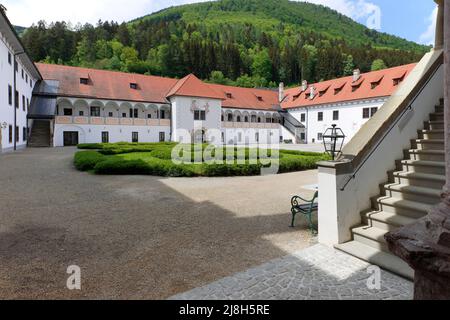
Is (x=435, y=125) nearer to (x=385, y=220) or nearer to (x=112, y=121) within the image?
(x=385, y=220)

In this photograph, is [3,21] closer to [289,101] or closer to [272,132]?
[272,132]

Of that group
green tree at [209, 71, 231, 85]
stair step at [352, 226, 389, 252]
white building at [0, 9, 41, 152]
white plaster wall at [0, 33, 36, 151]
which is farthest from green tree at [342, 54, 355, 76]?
stair step at [352, 226, 389, 252]

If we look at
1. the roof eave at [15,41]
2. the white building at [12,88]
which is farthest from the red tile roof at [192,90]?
the white building at [12,88]

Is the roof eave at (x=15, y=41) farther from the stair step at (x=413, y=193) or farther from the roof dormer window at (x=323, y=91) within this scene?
the roof dormer window at (x=323, y=91)

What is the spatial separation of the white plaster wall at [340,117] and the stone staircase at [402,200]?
32.2 m

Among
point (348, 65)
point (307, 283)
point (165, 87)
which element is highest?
point (348, 65)

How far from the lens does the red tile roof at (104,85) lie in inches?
1300

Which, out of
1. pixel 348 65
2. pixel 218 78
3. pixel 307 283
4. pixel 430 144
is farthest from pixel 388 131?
pixel 348 65

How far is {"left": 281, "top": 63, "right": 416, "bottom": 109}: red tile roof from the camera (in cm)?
3572

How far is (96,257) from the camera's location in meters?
4.30

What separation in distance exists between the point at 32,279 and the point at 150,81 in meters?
38.4

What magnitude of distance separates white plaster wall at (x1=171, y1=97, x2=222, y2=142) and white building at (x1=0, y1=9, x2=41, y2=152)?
15048 mm

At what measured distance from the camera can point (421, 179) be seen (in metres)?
4.70

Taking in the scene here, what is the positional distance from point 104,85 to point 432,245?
38.4 m
